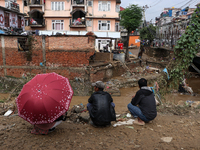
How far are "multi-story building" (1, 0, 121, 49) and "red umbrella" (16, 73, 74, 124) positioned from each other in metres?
22.2

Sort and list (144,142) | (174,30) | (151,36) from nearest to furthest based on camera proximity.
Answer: (144,142)
(174,30)
(151,36)

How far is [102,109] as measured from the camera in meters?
3.69

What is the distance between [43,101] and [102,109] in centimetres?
130

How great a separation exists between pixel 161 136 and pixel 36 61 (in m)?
11.1

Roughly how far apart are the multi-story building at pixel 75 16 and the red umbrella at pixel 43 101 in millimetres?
22181

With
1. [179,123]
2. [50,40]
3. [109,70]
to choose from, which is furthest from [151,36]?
[179,123]

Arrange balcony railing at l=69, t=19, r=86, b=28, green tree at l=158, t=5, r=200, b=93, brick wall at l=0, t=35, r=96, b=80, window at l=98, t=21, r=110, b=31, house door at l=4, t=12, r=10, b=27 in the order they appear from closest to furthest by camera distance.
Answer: green tree at l=158, t=5, r=200, b=93, brick wall at l=0, t=35, r=96, b=80, house door at l=4, t=12, r=10, b=27, balcony railing at l=69, t=19, r=86, b=28, window at l=98, t=21, r=110, b=31

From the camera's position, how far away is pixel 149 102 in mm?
3930

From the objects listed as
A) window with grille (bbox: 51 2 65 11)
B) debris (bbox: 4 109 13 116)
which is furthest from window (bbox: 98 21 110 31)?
debris (bbox: 4 109 13 116)

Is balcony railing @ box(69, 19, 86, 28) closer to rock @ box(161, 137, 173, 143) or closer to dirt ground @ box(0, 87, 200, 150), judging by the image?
dirt ground @ box(0, 87, 200, 150)

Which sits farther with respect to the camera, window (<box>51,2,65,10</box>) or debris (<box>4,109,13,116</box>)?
window (<box>51,2,65,10</box>)

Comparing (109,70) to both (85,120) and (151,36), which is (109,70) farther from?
(151,36)

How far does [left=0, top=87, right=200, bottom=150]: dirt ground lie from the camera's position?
3.11 metres

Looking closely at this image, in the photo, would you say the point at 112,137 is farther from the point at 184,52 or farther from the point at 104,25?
the point at 104,25
